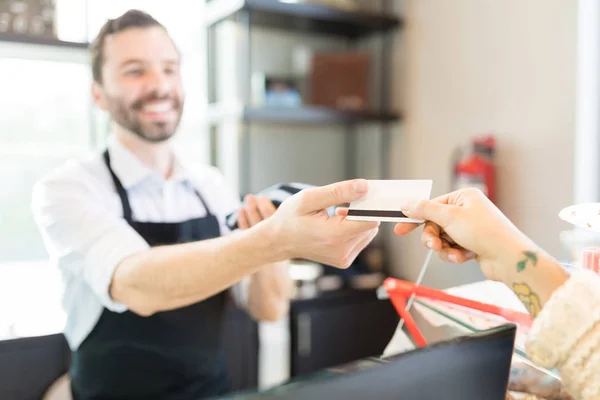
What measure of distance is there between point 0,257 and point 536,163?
1513 mm

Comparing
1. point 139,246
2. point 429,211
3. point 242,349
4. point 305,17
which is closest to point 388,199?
point 429,211

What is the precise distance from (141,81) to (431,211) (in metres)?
0.54

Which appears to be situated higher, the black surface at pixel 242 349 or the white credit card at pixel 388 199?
the white credit card at pixel 388 199

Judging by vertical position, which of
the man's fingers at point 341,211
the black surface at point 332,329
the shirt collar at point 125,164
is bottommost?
the black surface at point 332,329

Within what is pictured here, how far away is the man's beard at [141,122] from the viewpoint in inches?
34.3

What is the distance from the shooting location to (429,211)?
581mm

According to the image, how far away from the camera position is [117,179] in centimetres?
92

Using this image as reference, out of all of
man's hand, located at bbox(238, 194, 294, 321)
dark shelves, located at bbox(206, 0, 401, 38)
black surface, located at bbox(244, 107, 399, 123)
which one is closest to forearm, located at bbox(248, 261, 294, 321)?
man's hand, located at bbox(238, 194, 294, 321)

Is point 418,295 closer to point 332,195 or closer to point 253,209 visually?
point 332,195

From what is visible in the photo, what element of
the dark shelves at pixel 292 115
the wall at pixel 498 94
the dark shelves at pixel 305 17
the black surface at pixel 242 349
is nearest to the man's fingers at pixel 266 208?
the wall at pixel 498 94

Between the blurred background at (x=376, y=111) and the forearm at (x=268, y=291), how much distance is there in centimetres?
31

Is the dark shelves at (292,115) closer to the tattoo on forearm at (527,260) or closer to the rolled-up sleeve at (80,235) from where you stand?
the rolled-up sleeve at (80,235)

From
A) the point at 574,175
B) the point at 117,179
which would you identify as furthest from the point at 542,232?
the point at 117,179

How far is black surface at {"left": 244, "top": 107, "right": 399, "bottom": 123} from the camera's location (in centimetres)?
180
